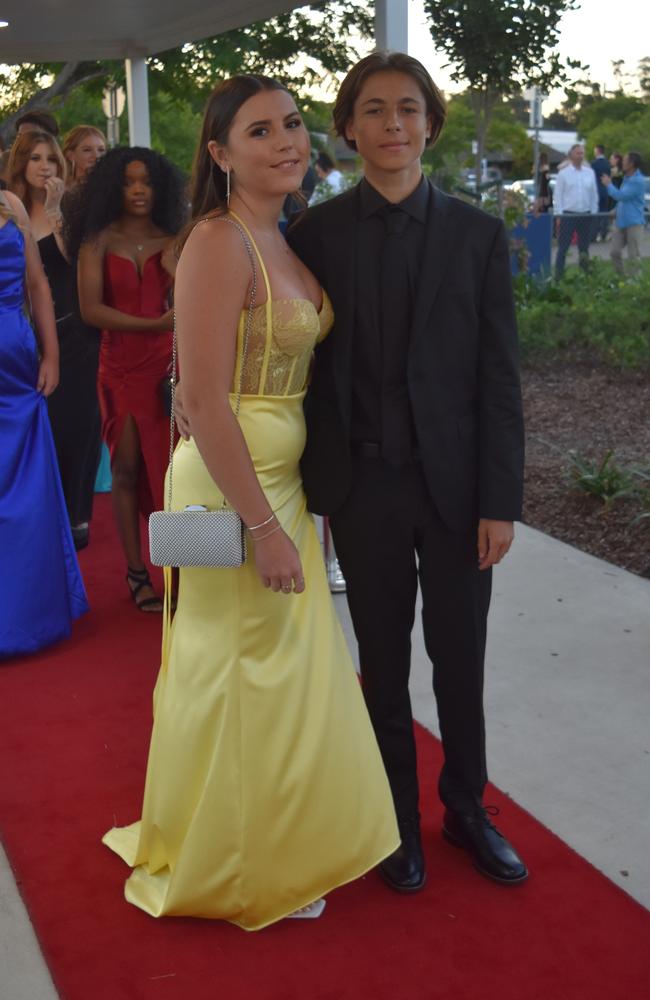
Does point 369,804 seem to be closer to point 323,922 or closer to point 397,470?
point 323,922

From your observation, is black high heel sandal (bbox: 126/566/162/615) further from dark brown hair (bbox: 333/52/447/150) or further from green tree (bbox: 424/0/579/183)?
green tree (bbox: 424/0/579/183)

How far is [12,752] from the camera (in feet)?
13.1

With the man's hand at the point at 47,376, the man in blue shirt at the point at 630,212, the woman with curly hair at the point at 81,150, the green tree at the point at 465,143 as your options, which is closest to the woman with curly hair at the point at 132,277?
the man's hand at the point at 47,376

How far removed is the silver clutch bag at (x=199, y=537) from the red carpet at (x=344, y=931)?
3.14 feet

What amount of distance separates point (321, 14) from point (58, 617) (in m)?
8.75

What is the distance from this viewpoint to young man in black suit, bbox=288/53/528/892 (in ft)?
9.18

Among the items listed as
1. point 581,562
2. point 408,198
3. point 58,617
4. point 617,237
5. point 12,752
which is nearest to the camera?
point 408,198

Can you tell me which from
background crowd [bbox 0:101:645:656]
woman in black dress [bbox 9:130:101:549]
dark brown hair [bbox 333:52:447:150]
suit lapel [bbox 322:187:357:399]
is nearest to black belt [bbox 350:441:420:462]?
suit lapel [bbox 322:187:357:399]

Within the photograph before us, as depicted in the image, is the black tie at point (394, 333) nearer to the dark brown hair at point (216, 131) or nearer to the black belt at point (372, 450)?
the black belt at point (372, 450)

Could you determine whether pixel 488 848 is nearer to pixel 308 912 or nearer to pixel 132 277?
pixel 308 912

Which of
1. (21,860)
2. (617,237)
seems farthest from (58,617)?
(617,237)

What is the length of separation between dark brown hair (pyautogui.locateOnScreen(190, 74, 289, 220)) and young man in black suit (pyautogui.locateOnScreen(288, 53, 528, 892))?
269mm

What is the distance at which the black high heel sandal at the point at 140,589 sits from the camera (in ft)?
17.6

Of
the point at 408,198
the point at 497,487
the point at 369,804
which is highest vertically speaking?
the point at 408,198
